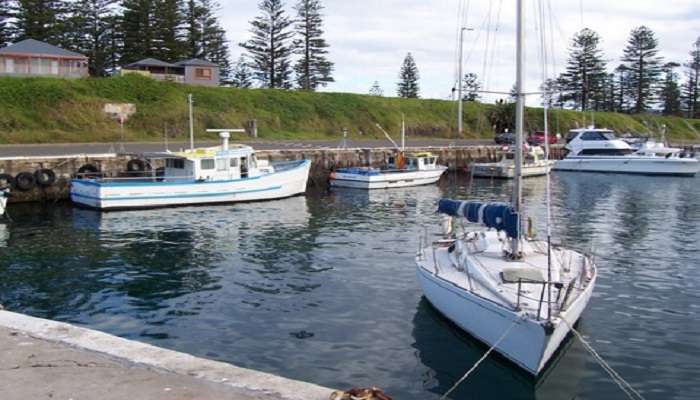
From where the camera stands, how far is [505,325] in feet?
35.9

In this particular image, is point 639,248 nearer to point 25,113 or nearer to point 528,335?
point 528,335

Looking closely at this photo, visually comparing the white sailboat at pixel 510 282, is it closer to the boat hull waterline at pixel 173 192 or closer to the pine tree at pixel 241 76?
the boat hull waterline at pixel 173 192

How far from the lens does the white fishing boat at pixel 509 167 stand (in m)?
48.2

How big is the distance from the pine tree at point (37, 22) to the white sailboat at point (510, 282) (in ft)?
195

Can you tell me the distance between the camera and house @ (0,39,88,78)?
2131 inches

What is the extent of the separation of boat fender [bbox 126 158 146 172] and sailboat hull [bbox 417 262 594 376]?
25247 mm

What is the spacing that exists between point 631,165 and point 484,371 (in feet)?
150

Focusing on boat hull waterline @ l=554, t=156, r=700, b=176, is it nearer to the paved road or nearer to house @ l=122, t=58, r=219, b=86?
the paved road

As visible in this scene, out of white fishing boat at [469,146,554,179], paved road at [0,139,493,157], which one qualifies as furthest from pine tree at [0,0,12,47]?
white fishing boat at [469,146,554,179]

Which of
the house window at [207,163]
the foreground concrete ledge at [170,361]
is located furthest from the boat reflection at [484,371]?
the house window at [207,163]

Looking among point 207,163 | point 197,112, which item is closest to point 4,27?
point 197,112

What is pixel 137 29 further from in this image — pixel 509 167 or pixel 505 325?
pixel 505 325

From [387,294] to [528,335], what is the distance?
5.94 metres

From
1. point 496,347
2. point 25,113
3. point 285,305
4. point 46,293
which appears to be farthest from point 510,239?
point 25,113
